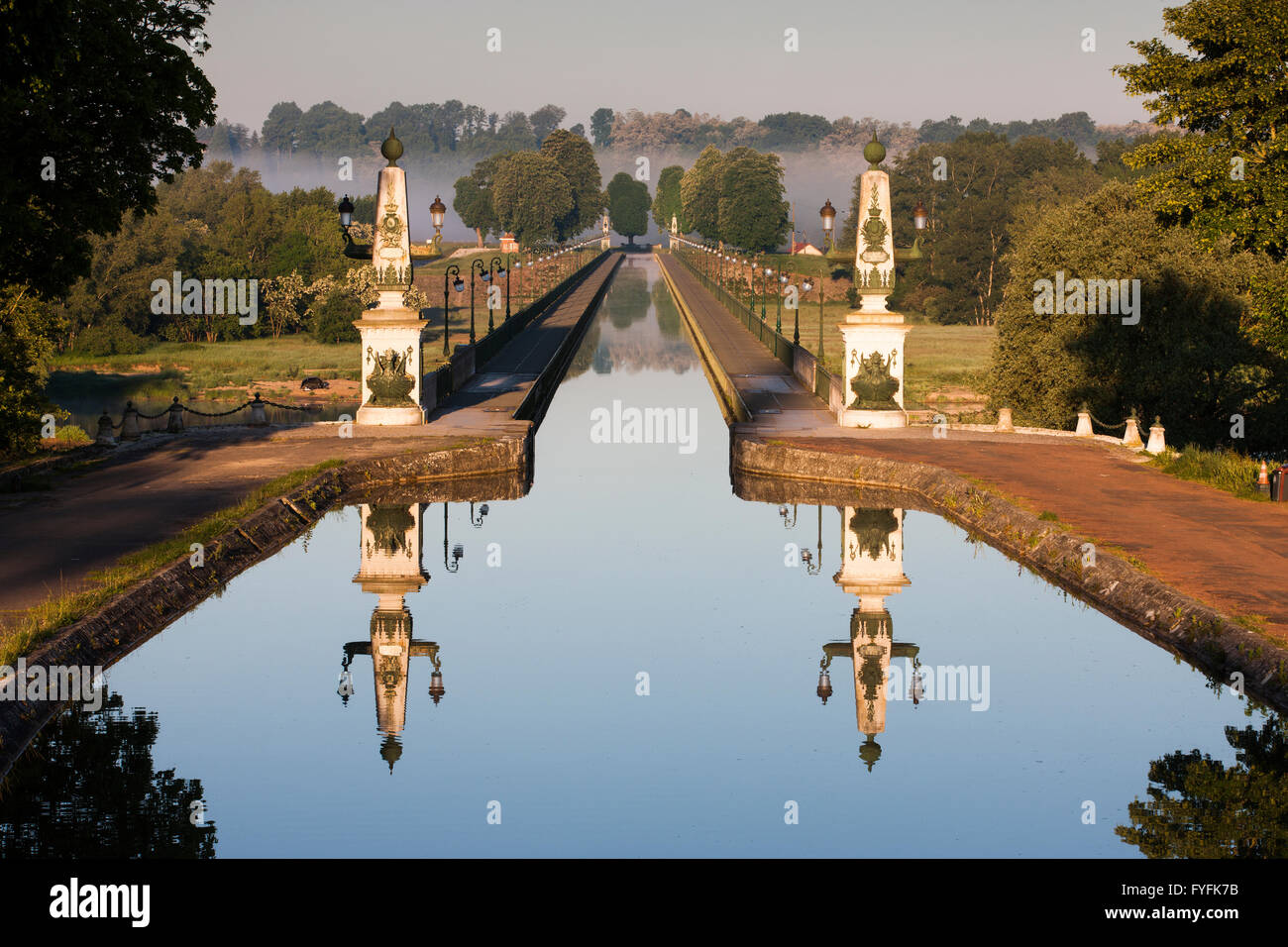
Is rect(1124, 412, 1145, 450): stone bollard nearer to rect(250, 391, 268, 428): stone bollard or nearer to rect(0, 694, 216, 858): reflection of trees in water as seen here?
rect(250, 391, 268, 428): stone bollard

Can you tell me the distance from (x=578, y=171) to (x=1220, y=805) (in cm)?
18638

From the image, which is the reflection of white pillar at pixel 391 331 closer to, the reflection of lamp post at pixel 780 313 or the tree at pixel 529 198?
the reflection of lamp post at pixel 780 313

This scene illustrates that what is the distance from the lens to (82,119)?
2486cm

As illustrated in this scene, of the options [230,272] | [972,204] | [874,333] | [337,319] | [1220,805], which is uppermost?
[972,204]

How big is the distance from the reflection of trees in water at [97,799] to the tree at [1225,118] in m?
23.0

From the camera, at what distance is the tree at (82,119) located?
21672 mm

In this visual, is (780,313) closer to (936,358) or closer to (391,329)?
(936,358)

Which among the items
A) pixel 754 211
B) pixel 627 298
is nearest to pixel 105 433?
pixel 627 298

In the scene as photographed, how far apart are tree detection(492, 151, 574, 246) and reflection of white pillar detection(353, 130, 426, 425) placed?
140 metres

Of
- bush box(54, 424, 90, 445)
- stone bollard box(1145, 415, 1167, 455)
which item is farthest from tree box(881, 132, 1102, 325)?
stone bollard box(1145, 415, 1167, 455)

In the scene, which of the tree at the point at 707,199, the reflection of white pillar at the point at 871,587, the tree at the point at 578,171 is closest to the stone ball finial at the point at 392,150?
the reflection of white pillar at the point at 871,587
